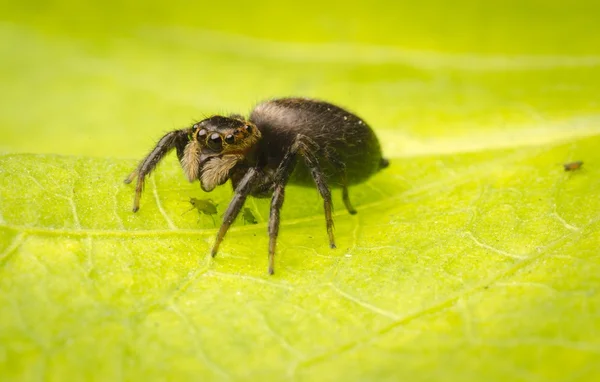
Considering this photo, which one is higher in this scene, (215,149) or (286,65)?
(286,65)

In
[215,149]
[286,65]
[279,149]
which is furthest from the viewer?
[286,65]

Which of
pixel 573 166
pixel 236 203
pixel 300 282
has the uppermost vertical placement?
pixel 573 166

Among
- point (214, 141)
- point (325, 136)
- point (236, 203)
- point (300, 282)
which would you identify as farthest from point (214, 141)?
point (300, 282)

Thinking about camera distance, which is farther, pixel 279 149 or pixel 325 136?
pixel 279 149

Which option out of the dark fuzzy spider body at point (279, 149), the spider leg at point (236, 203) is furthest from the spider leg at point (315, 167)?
the spider leg at point (236, 203)

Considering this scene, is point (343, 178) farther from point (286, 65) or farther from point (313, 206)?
point (286, 65)

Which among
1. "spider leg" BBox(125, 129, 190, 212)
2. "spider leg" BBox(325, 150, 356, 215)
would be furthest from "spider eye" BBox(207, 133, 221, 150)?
"spider leg" BBox(325, 150, 356, 215)

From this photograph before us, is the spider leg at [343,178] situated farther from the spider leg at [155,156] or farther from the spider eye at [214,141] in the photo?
the spider leg at [155,156]

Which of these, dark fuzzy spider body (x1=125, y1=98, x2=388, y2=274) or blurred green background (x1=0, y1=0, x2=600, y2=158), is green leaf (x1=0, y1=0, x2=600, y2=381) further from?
dark fuzzy spider body (x1=125, y1=98, x2=388, y2=274)

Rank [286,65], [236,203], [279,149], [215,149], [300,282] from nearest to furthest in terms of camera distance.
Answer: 1. [300,282]
2. [236,203]
3. [215,149]
4. [279,149]
5. [286,65]
